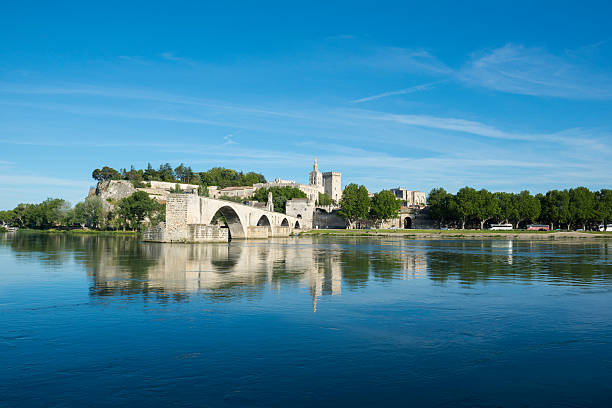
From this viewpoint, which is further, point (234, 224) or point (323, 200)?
point (323, 200)

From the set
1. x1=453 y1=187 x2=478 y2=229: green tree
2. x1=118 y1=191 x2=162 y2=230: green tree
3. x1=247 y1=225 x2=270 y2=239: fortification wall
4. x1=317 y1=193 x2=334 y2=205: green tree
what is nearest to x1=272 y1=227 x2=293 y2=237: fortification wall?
x1=247 y1=225 x2=270 y2=239: fortification wall

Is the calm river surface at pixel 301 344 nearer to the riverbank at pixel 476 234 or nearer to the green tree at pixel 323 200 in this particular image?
the riverbank at pixel 476 234

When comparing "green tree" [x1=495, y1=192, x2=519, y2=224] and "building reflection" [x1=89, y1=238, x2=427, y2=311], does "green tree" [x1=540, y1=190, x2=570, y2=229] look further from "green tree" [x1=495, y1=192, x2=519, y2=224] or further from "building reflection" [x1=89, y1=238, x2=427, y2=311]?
"building reflection" [x1=89, y1=238, x2=427, y2=311]

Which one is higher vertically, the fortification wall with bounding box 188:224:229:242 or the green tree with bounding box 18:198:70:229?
the green tree with bounding box 18:198:70:229

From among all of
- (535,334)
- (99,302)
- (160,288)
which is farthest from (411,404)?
(160,288)

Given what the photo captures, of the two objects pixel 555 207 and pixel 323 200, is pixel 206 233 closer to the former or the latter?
pixel 555 207

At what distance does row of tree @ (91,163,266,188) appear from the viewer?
125938 millimetres

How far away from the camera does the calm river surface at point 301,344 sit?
6.23 meters

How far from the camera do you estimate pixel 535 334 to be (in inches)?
370

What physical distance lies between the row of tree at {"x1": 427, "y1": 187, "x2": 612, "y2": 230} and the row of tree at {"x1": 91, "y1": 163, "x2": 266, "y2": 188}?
61.7 metres

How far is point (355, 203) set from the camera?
324ft

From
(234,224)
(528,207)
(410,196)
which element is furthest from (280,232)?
(410,196)

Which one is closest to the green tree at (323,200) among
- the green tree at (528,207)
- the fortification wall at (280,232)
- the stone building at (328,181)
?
the stone building at (328,181)

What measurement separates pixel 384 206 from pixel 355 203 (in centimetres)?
606
